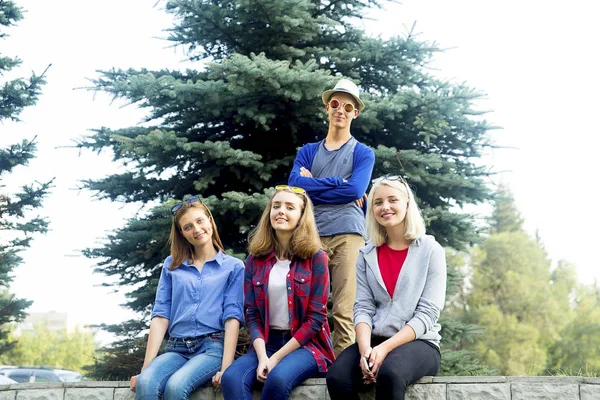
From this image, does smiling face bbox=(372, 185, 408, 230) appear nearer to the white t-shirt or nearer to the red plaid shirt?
the red plaid shirt

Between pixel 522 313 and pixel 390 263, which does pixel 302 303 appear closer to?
pixel 390 263

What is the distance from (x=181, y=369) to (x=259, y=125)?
15.7 ft

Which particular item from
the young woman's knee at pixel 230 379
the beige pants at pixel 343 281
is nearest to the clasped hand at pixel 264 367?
the young woman's knee at pixel 230 379

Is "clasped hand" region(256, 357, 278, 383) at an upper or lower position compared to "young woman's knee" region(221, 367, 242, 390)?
upper

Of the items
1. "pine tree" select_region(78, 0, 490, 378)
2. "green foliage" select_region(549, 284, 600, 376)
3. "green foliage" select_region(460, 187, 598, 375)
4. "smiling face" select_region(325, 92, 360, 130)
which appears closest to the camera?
"smiling face" select_region(325, 92, 360, 130)

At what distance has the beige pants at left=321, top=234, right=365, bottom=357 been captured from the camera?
183 inches

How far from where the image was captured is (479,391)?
3.90 meters

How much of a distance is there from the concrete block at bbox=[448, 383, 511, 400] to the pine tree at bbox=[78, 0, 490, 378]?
369cm

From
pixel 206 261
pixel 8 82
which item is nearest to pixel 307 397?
pixel 206 261

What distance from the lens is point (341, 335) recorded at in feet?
15.3

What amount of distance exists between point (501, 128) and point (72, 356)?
3323 centimetres

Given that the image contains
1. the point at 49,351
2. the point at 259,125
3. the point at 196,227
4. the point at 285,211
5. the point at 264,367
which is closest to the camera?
the point at 264,367

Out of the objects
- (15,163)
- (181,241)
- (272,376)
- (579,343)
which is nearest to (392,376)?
(272,376)

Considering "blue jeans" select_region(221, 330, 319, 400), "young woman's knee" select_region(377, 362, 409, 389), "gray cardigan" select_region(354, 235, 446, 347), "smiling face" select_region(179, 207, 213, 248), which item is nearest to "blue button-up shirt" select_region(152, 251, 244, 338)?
"smiling face" select_region(179, 207, 213, 248)
